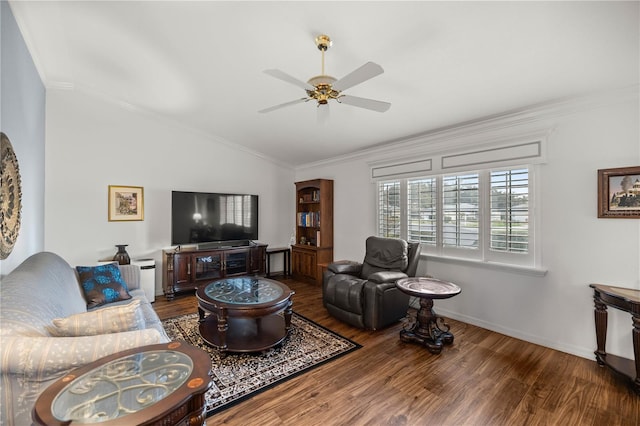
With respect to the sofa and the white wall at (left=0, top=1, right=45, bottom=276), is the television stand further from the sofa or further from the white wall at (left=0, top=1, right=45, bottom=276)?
the sofa

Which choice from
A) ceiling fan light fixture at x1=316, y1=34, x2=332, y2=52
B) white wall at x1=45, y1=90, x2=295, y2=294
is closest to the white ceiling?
ceiling fan light fixture at x1=316, y1=34, x2=332, y2=52

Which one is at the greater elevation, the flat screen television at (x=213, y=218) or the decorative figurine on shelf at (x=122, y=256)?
the flat screen television at (x=213, y=218)

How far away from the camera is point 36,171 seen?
3.33 metres

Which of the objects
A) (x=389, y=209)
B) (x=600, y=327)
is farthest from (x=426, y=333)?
(x=389, y=209)

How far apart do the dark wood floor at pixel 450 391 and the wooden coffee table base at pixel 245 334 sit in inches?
22.1

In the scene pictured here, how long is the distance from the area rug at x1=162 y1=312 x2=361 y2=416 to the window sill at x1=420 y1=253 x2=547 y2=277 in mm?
1655

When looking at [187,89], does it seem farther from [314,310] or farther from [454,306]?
[454,306]

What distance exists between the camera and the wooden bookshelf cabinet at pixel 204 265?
4.33 metres

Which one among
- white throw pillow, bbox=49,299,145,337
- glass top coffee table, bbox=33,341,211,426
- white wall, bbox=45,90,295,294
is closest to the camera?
glass top coffee table, bbox=33,341,211,426

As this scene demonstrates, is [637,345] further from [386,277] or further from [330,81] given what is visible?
[330,81]

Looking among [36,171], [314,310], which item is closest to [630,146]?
[314,310]

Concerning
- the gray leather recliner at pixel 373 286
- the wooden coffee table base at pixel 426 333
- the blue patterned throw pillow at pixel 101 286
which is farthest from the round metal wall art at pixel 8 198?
the wooden coffee table base at pixel 426 333

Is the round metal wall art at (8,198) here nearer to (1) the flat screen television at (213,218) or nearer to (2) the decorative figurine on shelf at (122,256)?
(2) the decorative figurine on shelf at (122,256)

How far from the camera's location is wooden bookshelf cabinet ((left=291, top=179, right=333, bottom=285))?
5.16 metres
